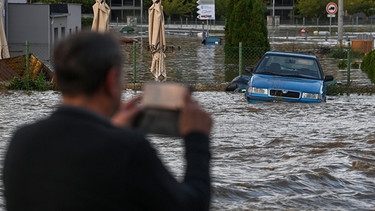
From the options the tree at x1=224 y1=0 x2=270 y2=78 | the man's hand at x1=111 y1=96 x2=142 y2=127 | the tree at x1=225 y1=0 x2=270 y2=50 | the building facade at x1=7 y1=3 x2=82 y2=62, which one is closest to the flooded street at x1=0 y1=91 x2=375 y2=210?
the man's hand at x1=111 y1=96 x2=142 y2=127

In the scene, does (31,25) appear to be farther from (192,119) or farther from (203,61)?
(192,119)

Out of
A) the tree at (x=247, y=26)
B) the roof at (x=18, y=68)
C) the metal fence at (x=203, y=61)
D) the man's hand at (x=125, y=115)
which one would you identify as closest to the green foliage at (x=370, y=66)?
the metal fence at (x=203, y=61)

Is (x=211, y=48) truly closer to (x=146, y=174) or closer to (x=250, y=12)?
(x=250, y=12)

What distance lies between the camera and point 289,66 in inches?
808

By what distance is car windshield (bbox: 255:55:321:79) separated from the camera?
20.3 metres

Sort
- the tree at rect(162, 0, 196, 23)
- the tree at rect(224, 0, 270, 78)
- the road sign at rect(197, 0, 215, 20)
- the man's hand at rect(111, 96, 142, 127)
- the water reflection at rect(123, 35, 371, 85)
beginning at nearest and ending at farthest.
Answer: the man's hand at rect(111, 96, 142, 127), the water reflection at rect(123, 35, 371, 85), the tree at rect(224, 0, 270, 78), the road sign at rect(197, 0, 215, 20), the tree at rect(162, 0, 196, 23)

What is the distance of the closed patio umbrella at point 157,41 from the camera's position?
2562cm

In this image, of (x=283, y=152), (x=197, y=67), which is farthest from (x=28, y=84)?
(x=197, y=67)

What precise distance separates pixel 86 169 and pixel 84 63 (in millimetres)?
360

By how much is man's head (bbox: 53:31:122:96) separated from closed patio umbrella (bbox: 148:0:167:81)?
2215 cm

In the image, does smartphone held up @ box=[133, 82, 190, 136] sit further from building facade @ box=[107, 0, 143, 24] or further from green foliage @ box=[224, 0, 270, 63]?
building facade @ box=[107, 0, 143, 24]

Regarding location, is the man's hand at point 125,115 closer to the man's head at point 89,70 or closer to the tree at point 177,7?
the man's head at point 89,70

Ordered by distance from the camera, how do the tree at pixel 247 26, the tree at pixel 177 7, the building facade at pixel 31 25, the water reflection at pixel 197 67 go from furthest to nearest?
1. the tree at pixel 177 7
2. the building facade at pixel 31 25
3. the tree at pixel 247 26
4. the water reflection at pixel 197 67

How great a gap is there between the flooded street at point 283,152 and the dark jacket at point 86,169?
17.7ft
